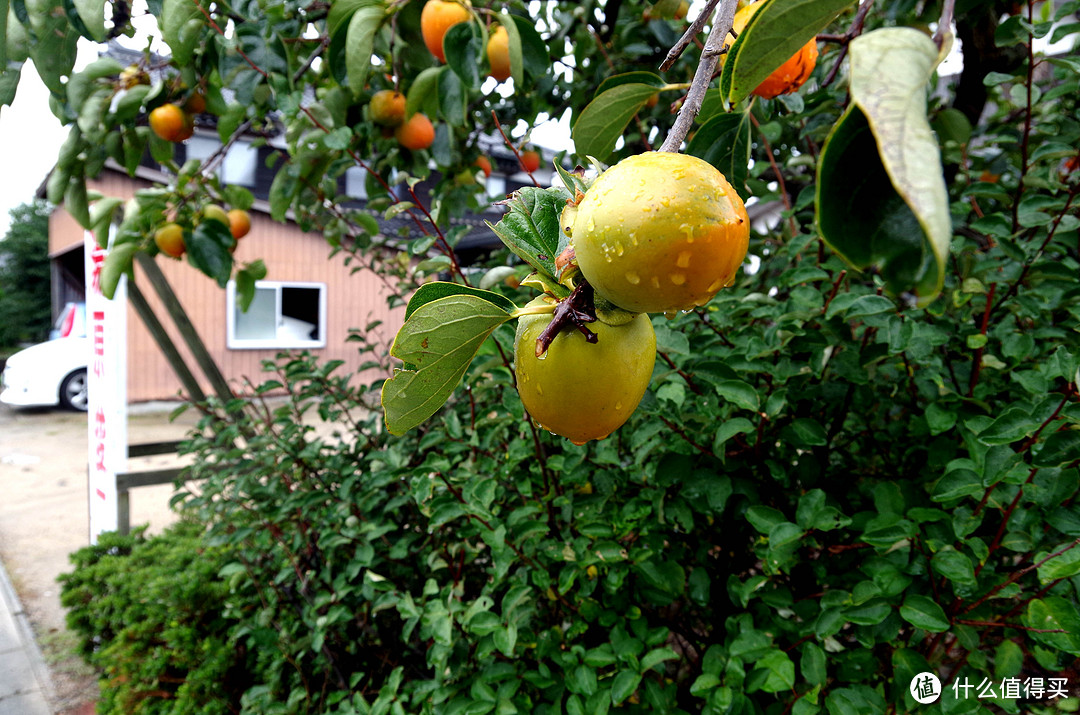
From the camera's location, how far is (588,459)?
1042 millimetres

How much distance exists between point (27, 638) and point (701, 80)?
3.41 meters

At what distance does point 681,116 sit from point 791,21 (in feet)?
0.23

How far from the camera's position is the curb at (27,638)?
2.26 meters

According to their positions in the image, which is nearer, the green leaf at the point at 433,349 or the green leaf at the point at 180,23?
the green leaf at the point at 433,349

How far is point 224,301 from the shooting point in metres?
8.11

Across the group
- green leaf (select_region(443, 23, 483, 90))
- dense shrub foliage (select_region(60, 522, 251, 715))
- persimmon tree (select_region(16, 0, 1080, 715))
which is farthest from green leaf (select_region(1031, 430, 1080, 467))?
dense shrub foliage (select_region(60, 522, 251, 715))

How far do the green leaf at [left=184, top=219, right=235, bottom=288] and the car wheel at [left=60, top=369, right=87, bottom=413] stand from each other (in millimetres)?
7646

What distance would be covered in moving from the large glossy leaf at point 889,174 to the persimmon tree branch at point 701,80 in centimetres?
9

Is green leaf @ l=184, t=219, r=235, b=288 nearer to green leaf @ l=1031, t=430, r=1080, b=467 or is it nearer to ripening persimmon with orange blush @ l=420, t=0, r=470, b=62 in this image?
ripening persimmon with orange blush @ l=420, t=0, r=470, b=62

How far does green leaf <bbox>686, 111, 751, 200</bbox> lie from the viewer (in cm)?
52

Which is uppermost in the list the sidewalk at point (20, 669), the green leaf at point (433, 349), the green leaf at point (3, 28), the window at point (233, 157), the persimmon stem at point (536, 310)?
the window at point (233, 157)

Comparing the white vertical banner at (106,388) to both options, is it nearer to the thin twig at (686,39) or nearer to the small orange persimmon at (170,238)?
the small orange persimmon at (170,238)

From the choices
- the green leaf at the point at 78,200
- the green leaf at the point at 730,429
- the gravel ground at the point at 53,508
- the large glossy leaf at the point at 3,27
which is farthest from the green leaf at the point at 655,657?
the gravel ground at the point at 53,508

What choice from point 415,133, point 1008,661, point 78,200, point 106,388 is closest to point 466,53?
point 415,133
